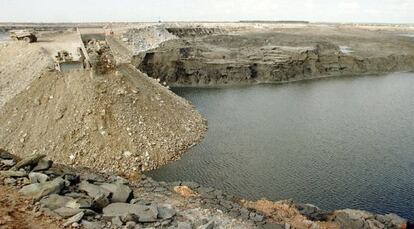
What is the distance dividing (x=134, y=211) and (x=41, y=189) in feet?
12.3

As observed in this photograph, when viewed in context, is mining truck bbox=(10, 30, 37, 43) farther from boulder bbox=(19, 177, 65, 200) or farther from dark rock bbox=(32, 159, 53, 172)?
boulder bbox=(19, 177, 65, 200)

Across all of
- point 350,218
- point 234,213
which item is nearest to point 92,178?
point 234,213

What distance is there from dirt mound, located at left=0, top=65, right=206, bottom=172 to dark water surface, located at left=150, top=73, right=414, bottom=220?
2073 mm

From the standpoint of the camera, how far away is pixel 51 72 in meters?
33.8

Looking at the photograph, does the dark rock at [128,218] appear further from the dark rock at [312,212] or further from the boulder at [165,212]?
the dark rock at [312,212]

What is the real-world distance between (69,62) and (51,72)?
145 inches

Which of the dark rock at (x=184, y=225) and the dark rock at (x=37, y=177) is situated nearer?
the dark rock at (x=184, y=225)

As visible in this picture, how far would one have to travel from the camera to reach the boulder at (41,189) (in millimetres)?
15667

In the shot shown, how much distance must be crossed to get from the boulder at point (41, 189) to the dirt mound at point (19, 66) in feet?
65.1

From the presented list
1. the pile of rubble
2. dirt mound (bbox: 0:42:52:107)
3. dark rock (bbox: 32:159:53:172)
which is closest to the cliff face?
dirt mound (bbox: 0:42:52:107)

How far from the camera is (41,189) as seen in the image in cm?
1591

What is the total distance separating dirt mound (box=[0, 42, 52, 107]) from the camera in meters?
35.4

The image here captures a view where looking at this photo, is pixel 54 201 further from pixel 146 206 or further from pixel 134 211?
pixel 146 206

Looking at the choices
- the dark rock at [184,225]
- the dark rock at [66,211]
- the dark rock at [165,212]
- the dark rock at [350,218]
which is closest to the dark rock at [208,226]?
the dark rock at [184,225]
